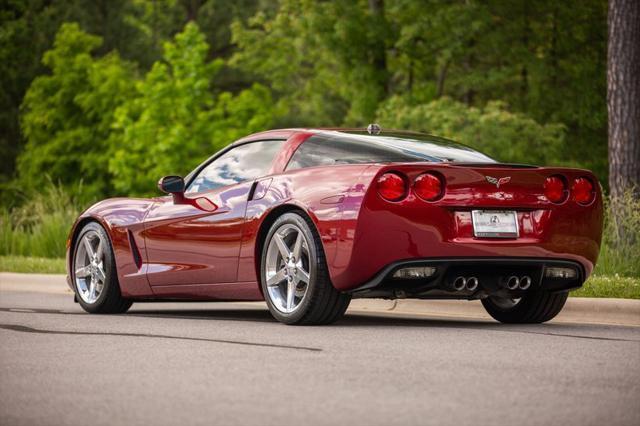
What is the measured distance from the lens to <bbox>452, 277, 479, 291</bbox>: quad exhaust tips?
8.36m

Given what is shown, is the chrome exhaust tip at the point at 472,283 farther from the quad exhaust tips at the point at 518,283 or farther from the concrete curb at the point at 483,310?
the concrete curb at the point at 483,310

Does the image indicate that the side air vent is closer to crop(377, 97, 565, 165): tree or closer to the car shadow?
the car shadow

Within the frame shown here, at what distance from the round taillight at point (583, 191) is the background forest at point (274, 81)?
12543mm

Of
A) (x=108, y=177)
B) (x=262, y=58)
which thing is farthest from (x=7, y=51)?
(x=262, y=58)

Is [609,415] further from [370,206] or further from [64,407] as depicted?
[370,206]

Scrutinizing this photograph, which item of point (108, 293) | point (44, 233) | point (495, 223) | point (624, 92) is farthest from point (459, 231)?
point (44, 233)

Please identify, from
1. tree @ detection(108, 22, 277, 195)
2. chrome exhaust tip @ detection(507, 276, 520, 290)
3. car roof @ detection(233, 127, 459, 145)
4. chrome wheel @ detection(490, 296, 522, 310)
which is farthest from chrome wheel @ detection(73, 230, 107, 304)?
tree @ detection(108, 22, 277, 195)

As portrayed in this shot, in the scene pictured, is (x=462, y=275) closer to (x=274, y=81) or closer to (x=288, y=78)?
(x=274, y=81)

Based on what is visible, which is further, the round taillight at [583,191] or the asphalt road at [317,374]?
the round taillight at [583,191]

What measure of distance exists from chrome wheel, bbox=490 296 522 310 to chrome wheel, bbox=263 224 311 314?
1832mm

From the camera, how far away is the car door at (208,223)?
9.27 metres

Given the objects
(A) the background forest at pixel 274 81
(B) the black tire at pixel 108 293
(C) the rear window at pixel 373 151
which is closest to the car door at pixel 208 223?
(C) the rear window at pixel 373 151

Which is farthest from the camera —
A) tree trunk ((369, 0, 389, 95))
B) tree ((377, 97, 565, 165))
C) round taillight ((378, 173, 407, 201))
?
tree trunk ((369, 0, 389, 95))

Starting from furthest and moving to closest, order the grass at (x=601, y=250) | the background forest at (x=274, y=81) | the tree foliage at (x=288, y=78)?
the tree foliage at (x=288, y=78)
the background forest at (x=274, y=81)
the grass at (x=601, y=250)
